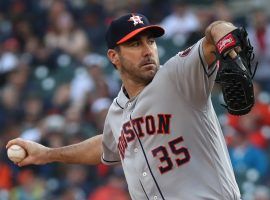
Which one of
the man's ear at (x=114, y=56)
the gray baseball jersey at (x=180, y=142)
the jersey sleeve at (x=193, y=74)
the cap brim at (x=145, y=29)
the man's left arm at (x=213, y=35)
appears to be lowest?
the gray baseball jersey at (x=180, y=142)

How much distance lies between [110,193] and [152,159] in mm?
4673

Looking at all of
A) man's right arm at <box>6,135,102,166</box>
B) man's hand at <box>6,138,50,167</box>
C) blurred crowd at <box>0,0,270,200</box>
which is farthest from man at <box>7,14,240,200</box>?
blurred crowd at <box>0,0,270,200</box>

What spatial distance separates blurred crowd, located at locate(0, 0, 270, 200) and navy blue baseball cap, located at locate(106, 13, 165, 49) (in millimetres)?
4341

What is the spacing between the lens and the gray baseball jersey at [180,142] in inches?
161

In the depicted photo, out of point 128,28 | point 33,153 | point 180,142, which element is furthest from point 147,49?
point 33,153

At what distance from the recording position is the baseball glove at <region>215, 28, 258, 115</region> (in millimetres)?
3500

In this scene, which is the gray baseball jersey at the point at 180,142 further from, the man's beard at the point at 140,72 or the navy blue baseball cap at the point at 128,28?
the navy blue baseball cap at the point at 128,28

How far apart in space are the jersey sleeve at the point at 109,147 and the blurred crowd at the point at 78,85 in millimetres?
3665

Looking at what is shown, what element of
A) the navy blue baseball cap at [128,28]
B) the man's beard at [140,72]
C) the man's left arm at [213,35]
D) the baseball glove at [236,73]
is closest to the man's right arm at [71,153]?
the man's beard at [140,72]

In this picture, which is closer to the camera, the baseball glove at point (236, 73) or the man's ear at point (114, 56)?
the baseball glove at point (236, 73)

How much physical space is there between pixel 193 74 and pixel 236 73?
502 millimetres

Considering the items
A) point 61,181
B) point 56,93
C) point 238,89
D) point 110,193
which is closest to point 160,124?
point 238,89

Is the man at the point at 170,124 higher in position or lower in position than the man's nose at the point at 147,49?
lower

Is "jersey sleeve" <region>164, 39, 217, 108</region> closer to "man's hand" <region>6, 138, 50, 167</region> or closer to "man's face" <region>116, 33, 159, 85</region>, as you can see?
A: "man's face" <region>116, 33, 159, 85</region>
